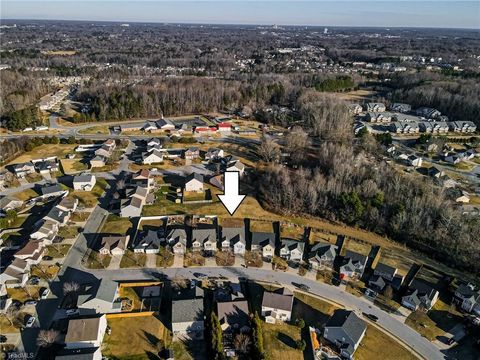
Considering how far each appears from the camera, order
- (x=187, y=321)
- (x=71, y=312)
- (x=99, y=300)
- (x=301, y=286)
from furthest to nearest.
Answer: (x=301, y=286), (x=71, y=312), (x=99, y=300), (x=187, y=321)

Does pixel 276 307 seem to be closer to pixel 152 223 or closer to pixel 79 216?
pixel 152 223

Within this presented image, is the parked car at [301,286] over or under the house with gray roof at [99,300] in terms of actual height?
under

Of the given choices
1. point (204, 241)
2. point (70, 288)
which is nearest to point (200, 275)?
point (204, 241)

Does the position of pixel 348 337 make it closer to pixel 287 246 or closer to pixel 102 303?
pixel 287 246

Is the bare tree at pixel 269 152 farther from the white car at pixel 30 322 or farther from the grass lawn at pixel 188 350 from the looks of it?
the white car at pixel 30 322

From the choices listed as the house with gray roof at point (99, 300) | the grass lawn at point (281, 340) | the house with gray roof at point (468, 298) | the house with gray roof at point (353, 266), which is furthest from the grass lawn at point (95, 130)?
the house with gray roof at point (468, 298)

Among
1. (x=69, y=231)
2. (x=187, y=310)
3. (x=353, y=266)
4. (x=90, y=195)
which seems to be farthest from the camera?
(x=90, y=195)

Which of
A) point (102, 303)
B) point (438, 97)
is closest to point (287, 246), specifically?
point (102, 303)
